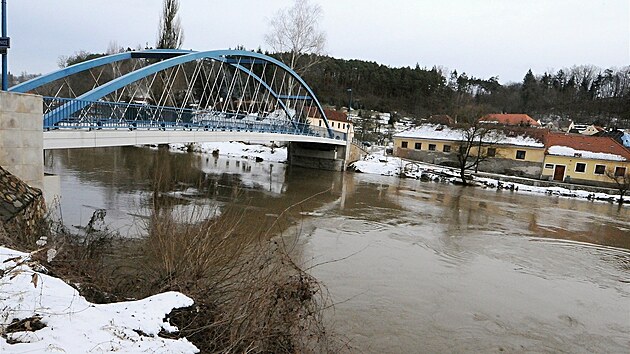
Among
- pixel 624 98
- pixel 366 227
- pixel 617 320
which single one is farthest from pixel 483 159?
pixel 624 98

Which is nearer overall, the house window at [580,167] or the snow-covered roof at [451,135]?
the house window at [580,167]

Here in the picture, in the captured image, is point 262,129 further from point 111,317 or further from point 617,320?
point 111,317

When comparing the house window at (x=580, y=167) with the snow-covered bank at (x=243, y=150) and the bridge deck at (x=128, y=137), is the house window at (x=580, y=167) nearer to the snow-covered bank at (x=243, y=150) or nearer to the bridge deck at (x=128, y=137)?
the snow-covered bank at (x=243, y=150)

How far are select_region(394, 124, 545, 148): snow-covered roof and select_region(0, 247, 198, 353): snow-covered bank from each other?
111 feet

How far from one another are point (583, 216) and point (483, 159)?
480 inches

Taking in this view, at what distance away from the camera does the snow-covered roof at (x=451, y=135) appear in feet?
108

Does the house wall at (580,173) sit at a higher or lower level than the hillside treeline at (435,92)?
lower

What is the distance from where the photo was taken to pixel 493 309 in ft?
27.7

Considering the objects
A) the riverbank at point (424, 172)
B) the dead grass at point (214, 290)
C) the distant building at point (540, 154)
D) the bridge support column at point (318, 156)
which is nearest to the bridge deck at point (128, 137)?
the dead grass at point (214, 290)

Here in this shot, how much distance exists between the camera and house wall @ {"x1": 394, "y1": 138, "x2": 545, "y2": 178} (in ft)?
105

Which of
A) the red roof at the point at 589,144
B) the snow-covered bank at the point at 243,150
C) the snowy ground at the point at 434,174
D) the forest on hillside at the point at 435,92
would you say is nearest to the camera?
the snowy ground at the point at 434,174

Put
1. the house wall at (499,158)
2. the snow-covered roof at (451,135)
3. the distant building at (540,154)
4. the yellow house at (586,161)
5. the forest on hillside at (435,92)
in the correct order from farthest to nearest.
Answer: the forest on hillside at (435,92)
the snow-covered roof at (451,135)
the house wall at (499,158)
the distant building at (540,154)
the yellow house at (586,161)

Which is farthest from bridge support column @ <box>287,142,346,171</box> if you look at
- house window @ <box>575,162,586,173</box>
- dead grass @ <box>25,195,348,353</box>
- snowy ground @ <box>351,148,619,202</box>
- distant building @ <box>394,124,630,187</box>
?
dead grass @ <box>25,195,348,353</box>

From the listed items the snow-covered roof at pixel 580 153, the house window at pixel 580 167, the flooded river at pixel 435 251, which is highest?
the snow-covered roof at pixel 580 153
